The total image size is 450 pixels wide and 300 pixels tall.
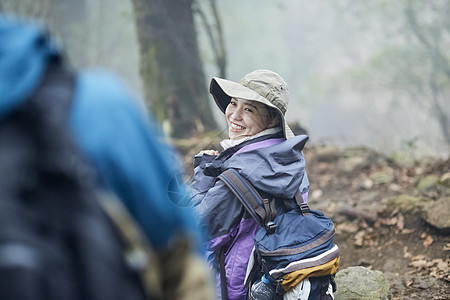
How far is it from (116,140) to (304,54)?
5221cm

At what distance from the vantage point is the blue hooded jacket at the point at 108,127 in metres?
0.97

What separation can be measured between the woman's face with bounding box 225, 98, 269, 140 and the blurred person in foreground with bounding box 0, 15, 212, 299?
1808 mm

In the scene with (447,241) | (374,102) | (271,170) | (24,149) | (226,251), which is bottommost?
(374,102)

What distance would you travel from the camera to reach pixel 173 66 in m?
8.60

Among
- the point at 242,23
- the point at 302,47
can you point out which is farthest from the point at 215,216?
the point at 302,47

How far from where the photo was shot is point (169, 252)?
109 cm

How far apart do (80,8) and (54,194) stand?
2817 cm

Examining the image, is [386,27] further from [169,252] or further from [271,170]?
[169,252]

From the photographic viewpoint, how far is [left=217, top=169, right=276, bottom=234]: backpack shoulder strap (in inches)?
97.9

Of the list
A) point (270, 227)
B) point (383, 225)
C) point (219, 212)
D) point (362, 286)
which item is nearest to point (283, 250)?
point (270, 227)

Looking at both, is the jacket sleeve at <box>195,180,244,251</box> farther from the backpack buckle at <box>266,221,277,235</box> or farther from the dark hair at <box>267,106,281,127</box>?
the dark hair at <box>267,106,281,127</box>

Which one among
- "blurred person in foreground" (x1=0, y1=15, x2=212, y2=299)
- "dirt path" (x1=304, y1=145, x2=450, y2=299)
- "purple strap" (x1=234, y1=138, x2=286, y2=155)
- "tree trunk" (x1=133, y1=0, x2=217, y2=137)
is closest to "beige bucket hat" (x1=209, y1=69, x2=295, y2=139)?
"purple strap" (x1=234, y1=138, x2=286, y2=155)

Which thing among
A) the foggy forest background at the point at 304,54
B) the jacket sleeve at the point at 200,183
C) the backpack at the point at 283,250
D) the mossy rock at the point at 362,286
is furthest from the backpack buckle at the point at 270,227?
the mossy rock at the point at 362,286

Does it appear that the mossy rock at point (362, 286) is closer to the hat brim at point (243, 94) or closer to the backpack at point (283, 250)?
the backpack at point (283, 250)
